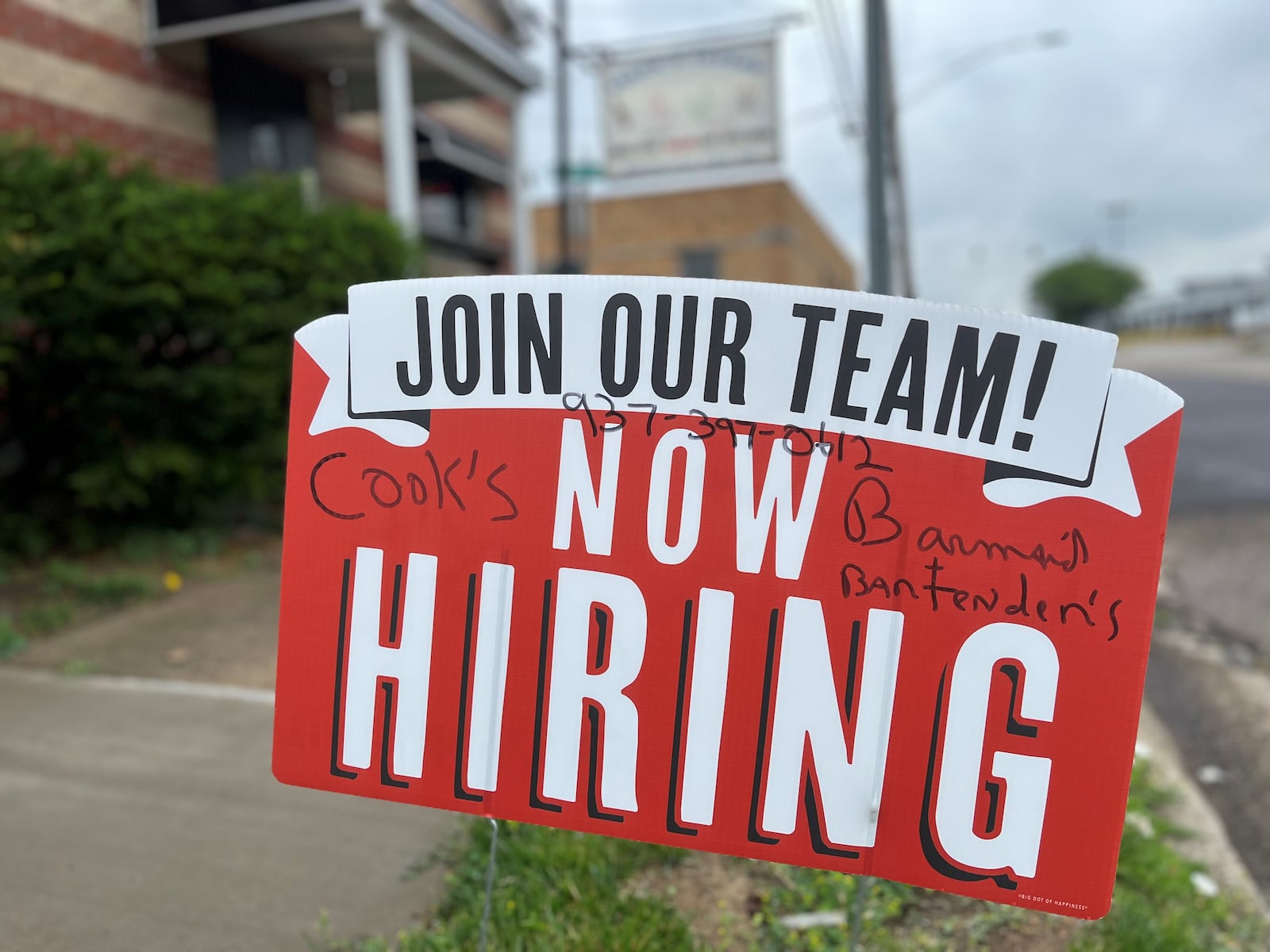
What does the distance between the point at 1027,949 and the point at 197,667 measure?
3609 millimetres

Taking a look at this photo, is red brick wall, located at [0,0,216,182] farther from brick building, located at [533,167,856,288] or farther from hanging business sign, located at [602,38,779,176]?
brick building, located at [533,167,856,288]

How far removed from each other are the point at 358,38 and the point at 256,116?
130cm

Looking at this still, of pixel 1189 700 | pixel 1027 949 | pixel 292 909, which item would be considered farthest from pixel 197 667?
pixel 1189 700

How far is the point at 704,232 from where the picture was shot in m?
32.0

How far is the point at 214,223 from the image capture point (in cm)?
575

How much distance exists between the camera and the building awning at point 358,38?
26.1ft

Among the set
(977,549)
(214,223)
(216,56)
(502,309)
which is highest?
(216,56)

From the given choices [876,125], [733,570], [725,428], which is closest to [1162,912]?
[733,570]

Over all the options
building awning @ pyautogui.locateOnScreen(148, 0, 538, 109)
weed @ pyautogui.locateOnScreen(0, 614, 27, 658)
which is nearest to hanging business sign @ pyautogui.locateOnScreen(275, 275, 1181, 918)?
weed @ pyautogui.locateOnScreen(0, 614, 27, 658)

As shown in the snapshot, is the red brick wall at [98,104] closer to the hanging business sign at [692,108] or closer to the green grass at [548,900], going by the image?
the green grass at [548,900]

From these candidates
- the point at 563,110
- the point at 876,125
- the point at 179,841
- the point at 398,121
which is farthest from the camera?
the point at 563,110

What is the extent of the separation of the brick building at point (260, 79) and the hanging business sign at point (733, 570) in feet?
17.2

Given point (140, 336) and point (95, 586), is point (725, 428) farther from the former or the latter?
point (140, 336)

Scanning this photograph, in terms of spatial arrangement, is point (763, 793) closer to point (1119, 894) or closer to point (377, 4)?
point (1119, 894)
